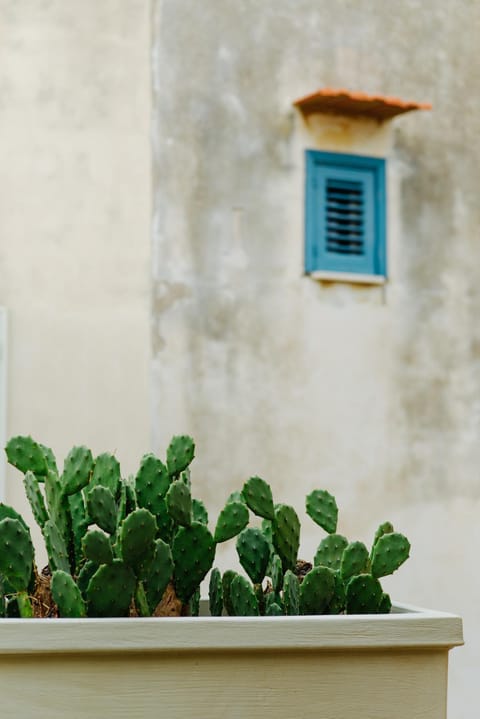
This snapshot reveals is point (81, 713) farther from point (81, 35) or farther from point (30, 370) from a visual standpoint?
point (81, 35)

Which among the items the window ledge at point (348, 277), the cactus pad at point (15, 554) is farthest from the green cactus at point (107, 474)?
the window ledge at point (348, 277)

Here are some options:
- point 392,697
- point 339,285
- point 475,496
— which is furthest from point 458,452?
point 392,697

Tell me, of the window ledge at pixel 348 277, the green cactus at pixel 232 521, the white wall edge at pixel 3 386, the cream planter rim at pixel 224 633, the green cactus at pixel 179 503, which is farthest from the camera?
the window ledge at pixel 348 277

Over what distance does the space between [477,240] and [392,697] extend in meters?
6.17

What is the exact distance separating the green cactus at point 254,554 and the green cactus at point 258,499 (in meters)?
0.08

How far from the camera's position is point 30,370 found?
8.10m

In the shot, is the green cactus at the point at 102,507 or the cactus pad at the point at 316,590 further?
the cactus pad at the point at 316,590

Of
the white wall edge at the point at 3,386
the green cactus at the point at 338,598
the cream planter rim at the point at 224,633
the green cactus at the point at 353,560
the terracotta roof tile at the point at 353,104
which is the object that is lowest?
the cream planter rim at the point at 224,633

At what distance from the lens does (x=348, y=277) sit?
352 inches

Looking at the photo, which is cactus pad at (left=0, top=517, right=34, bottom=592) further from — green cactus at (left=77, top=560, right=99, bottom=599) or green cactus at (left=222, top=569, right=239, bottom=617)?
green cactus at (left=222, top=569, right=239, bottom=617)

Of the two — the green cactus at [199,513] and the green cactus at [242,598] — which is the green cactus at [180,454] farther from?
the green cactus at [242,598]

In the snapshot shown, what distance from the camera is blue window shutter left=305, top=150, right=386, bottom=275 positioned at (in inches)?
352

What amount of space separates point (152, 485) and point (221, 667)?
803 millimetres

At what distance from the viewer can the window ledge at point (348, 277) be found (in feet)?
29.1
